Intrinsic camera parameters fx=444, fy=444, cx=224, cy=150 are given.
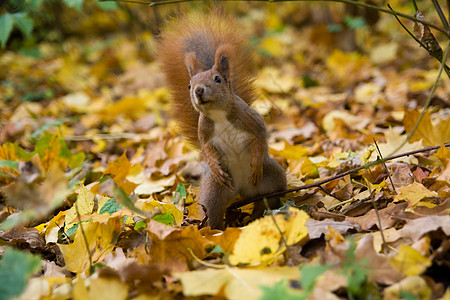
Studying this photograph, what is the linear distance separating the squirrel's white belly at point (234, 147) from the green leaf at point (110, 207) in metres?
0.45

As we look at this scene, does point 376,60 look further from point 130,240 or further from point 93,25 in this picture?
point 93,25

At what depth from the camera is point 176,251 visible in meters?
1.22

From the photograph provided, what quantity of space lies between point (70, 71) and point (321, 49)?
9.72 ft

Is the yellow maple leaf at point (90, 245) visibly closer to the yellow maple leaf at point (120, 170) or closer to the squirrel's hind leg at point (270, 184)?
the yellow maple leaf at point (120, 170)

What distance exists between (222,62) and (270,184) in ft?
1.73

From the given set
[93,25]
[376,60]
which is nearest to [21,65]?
[93,25]

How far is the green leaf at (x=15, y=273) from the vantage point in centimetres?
95

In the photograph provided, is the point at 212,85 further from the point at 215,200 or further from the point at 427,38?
the point at 427,38

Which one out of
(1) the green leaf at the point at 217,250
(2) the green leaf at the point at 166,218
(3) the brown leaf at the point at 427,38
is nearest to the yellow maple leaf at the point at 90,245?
(2) the green leaf at the point at 166,218

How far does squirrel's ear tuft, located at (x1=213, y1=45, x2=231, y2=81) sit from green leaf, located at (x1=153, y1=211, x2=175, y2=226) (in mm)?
616

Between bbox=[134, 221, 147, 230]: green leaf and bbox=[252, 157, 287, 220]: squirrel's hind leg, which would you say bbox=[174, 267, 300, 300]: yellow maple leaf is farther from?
bbox=[252, 157, 287, 220]: squirrel's hind leg

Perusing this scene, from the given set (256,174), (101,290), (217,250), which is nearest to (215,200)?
(256,174)

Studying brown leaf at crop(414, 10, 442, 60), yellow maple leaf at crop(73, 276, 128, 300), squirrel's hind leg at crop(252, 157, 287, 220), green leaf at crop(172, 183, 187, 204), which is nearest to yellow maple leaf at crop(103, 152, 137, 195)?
green leaf at crop(172, 183, 187, 204)

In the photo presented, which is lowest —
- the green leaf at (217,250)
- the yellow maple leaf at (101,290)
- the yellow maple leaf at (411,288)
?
the green leaf at (217,250)
